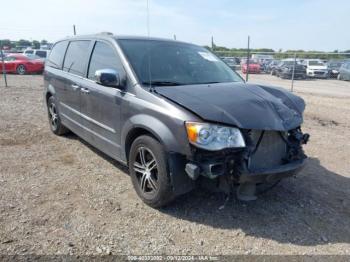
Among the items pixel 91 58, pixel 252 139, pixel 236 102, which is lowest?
pixel 252 139

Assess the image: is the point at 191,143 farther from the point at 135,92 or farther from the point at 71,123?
the point at 71,123

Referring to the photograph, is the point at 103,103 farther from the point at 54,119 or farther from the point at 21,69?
the point at 21,69

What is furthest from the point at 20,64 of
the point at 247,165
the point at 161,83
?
the point at 247,165

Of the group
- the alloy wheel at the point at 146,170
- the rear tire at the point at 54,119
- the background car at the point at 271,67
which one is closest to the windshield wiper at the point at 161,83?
the alloy wheel at the point at 146,170

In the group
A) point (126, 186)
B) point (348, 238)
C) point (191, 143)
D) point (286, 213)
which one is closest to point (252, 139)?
point (191, 143)

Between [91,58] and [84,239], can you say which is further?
[91,58]

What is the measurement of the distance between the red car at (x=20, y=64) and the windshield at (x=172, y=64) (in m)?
19.2

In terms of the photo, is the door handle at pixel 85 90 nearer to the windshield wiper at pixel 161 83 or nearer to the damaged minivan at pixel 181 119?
the damaged minivan at pixel 181 119

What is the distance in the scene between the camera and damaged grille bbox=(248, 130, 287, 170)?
3.15 m

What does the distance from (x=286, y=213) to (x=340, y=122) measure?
5492 millimetres

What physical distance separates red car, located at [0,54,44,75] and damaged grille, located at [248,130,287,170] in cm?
2094

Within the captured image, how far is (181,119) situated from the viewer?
3.05 metres

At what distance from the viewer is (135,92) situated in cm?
362

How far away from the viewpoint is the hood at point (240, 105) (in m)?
3.06
